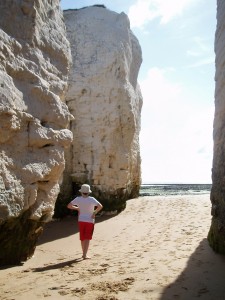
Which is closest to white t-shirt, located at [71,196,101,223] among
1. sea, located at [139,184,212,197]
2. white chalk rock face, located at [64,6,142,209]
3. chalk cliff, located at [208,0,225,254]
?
chalk cliff, located at [208,0,225,254]

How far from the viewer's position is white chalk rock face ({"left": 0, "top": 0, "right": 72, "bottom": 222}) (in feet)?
15.3

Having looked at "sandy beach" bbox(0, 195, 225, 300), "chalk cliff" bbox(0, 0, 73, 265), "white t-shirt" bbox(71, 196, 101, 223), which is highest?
"chalk cliff" bbox(0, 0, 73, 265)

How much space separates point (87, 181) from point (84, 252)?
5.08 m

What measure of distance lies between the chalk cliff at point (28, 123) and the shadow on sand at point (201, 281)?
2440 millimetres

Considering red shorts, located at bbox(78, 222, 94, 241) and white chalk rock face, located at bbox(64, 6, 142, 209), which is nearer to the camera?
red shorts, located at bbox(78, 222, 94, 241)

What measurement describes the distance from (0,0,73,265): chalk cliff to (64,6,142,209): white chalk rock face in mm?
5015

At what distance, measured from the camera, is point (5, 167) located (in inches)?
179

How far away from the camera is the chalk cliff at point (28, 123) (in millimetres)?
4664

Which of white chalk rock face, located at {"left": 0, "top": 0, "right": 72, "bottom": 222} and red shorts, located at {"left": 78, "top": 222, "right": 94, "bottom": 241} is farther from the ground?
white chalk rock face, located at {"left": 0, "top": 0, "right": 72, "bottom": 222}

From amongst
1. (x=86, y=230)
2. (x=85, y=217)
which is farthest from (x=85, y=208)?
(x=86, y=230)

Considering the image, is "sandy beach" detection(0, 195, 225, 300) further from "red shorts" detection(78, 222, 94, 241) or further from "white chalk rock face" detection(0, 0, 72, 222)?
"white chalk rock face" detection(0, 0, 72, 222)

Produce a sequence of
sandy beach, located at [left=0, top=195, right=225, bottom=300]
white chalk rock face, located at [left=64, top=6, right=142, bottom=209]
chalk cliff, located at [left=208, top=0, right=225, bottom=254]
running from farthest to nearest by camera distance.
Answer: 1. white chalk rock face, located at [left=64, top=6, right=142, bottom=209]
2. chalk cliff, located at [left=208, top=0, right=225, bottom=254]
3. sandy beach, located at [left=0, top=195, right=225, bottom=300]

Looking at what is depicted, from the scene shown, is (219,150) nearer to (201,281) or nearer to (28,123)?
(201,281)

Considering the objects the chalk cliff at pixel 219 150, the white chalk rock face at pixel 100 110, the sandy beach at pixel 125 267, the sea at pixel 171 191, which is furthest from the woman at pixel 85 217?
the sea at pixel 171 191
